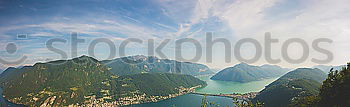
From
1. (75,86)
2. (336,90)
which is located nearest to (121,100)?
(75,86)

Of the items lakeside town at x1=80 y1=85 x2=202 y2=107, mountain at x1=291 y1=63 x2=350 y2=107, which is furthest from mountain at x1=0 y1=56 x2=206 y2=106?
mountain at x1=291 y1=63 x2=350 y2=107

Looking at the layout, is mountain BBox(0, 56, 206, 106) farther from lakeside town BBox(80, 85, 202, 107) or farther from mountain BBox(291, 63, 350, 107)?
mountain BBox(291, 63, 350, 107)

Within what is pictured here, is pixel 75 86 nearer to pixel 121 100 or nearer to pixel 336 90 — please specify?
pixel 121 100

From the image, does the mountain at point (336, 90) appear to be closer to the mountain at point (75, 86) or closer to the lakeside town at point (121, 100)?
the lakeside town at point (121, 100)

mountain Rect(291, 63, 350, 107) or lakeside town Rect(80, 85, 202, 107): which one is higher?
mountain Rect(291, 63, 350, 107)

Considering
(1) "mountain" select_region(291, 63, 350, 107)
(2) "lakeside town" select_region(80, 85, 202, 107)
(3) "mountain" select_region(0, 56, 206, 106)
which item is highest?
(1) "mountain" select_region(291, 63, 350, 107)

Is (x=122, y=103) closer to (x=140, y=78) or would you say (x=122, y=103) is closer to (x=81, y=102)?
(x=81, y=102)


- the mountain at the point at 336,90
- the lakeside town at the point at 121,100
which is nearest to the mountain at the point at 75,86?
the lakeside town at the point at 121,100

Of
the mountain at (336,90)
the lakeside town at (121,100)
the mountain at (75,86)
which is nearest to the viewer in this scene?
the mountain at (336,90)
